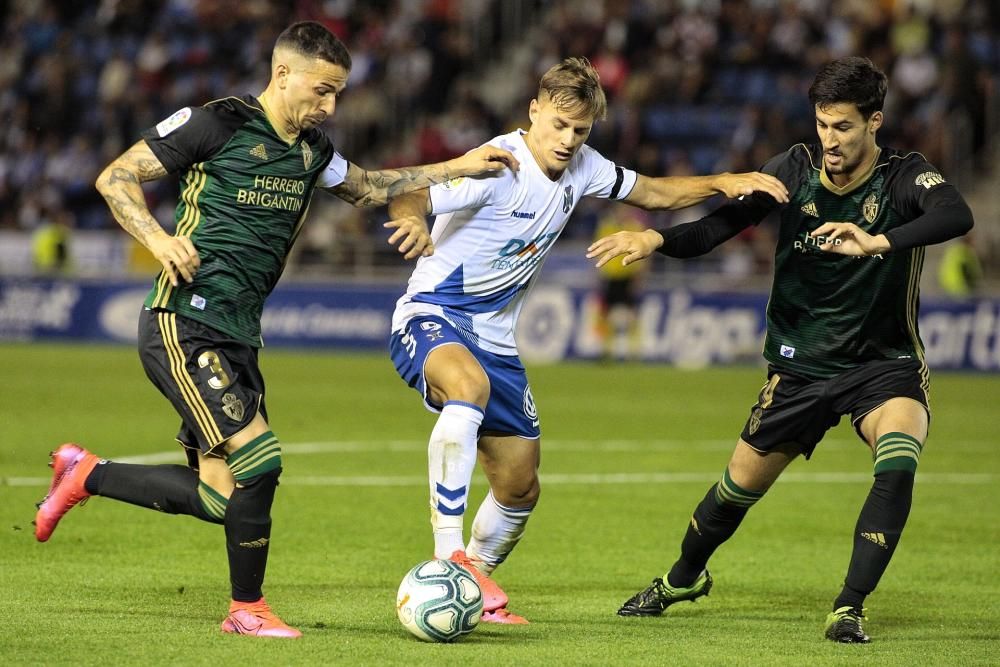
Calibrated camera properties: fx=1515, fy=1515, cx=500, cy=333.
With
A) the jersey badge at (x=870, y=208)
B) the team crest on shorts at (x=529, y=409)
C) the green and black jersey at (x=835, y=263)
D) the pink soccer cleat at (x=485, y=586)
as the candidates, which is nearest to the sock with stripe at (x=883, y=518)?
the green and black jersey at (x=835, y=263)

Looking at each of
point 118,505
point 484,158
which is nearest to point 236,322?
point 484,158

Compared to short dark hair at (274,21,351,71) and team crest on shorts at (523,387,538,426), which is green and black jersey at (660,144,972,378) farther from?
short dark hair at (274,21,351,71)

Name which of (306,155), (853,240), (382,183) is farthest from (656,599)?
(306,155)

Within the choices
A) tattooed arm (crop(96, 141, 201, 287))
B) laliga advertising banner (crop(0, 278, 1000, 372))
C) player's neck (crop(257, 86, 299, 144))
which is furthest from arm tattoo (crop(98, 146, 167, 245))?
laliga advertising banner (crop(0, 278, 1000, 372))

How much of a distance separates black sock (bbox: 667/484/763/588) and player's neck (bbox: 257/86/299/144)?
8.04ft

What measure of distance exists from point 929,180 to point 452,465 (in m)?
2.34

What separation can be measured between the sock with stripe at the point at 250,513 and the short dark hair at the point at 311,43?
156 centimetres

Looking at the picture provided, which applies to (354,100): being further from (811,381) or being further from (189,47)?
(811,381)

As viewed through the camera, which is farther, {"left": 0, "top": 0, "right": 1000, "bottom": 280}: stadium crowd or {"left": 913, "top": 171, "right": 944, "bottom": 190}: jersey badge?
{"left": 0, "top": 0, "right": 1000, "bottom": 280}: stadium crowd

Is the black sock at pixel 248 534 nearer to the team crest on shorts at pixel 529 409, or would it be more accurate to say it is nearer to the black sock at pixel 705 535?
the team crest on shorts at pixel 529 409

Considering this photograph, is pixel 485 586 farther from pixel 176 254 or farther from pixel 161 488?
pixel 176 254

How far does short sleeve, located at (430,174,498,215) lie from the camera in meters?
6.65

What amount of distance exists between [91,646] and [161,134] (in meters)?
2.04

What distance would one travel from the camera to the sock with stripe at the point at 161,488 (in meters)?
6.39
